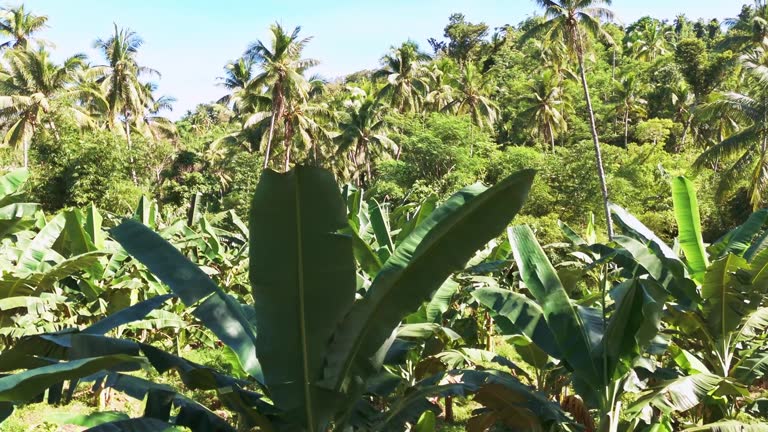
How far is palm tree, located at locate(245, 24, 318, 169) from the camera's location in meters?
27.3

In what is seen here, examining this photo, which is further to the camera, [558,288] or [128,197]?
[128,197]

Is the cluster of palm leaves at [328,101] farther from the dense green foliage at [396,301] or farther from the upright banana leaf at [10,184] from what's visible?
the upright banana leaf at [10,184]

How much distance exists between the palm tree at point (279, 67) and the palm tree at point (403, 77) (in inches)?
419

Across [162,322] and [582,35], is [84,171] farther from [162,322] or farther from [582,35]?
[582,35]

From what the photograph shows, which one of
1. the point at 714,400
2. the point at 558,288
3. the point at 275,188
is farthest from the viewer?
the point at 714,400

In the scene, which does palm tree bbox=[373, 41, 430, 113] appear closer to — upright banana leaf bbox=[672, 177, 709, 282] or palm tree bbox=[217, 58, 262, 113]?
palm tree bbox=[217, 58, 262, 113]

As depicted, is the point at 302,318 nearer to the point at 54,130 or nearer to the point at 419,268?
the point at 419,268

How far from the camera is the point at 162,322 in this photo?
8.36m

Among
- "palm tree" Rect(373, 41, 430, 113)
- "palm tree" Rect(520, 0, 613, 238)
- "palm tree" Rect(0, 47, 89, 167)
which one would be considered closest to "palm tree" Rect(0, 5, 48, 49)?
"palm tree" Rect(0, 47, 89, 167)

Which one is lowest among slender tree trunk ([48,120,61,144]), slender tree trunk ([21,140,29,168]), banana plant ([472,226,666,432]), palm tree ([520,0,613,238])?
banana plant ([472,226,666,432])

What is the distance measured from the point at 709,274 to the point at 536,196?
19052 mm

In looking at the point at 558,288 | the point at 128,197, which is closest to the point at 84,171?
the point at 128,197

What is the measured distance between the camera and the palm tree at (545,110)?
36562 mm

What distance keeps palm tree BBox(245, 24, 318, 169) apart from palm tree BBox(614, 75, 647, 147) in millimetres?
22694
